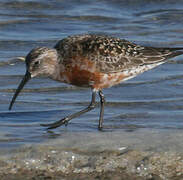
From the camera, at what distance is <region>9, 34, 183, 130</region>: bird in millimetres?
8828

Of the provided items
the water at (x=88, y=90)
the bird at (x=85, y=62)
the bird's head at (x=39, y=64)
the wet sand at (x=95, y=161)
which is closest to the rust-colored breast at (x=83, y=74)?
the bird at (x=85, y=62)

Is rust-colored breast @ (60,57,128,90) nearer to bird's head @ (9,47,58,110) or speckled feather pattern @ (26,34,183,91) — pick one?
speckled feather pattern @ (26,34,183,91)

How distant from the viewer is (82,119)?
29.7ft

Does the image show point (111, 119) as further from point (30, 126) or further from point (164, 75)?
point (164, 75)

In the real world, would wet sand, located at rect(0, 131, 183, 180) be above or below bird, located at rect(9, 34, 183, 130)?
below

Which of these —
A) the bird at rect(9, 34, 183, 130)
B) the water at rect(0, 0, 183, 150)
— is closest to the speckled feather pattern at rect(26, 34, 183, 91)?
the bird at rect(9, 34, 183, 130)

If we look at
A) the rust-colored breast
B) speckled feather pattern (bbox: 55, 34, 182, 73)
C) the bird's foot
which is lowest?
the bird's foot

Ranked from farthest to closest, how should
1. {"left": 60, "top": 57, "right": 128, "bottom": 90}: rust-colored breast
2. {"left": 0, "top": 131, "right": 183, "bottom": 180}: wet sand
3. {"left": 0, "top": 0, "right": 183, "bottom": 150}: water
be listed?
{"left": 60, "top": 57, "right": 128, "bottom": 90}: rust-colored breast
{"left": 0, "top": 0, "right": 183, "bottom": 150}: water
{"left": 0, "top": 131, "right": 183, "bottom": 180}: wet sand

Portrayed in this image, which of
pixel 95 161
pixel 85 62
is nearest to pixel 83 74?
pixel 85 62

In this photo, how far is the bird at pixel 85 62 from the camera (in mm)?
8828

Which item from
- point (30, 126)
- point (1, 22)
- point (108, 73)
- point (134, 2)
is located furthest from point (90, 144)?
point (134, 2)

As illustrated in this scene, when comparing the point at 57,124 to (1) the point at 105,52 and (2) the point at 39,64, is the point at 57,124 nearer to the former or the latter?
(2) the point at 39,64

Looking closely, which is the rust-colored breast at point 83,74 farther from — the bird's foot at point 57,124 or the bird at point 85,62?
the bird's foot at point 57,124

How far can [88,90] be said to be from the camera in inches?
412
